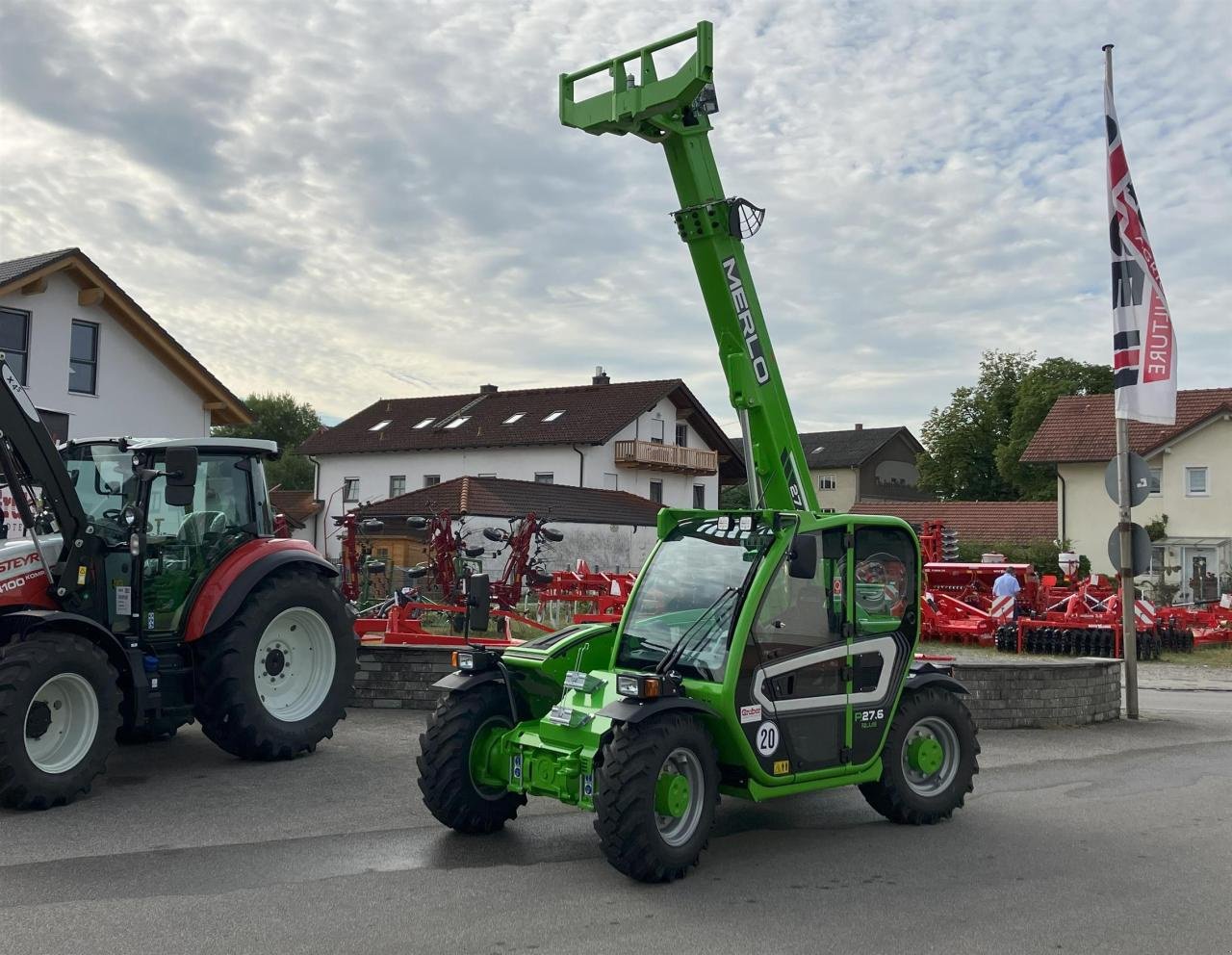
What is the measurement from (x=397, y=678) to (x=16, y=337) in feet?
48.6

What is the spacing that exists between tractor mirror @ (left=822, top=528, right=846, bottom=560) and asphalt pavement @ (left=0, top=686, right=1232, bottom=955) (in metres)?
1.75

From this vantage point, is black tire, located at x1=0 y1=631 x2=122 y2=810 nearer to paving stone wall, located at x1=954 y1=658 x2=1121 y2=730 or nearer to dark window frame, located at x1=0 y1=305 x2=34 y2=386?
paving stone wall, located at x1=954 y1=658 x2=1121 y2=730

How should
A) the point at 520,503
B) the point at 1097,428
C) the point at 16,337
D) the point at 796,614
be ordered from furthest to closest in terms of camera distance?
the point at 1097,428 → the point at 520,503 → the point at 16,337 → the point at 796,614

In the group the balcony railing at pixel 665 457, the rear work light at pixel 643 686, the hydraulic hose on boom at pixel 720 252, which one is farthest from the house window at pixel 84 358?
the balcony railing at pixel 665 457

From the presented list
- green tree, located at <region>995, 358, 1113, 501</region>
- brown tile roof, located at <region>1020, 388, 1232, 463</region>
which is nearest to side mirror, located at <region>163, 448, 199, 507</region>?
brown tile roof, located at <region>1020, 388, 1232, 463</region>

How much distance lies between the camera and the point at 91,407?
23656mm

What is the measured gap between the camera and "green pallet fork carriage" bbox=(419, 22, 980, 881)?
620 centimetres

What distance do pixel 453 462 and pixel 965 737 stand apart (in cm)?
4104

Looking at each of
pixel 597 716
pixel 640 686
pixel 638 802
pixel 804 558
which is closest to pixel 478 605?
pixel 597 716

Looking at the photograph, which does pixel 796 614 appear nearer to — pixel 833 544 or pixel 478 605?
pixel 833 544

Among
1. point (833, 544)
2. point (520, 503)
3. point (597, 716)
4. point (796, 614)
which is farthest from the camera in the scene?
point (520, 503)

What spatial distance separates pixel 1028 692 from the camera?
1155cm

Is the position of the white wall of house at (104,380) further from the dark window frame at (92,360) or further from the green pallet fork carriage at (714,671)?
the green pallet fork carriage at (714,671)

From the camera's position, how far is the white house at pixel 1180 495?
124 feet
